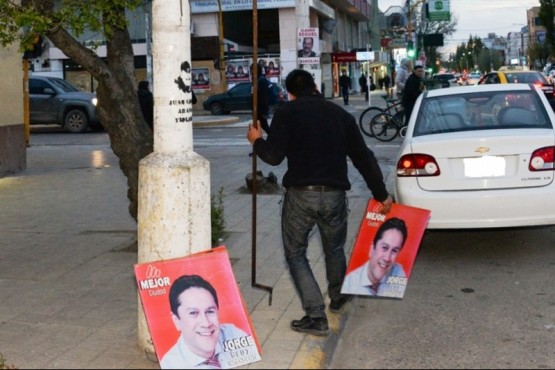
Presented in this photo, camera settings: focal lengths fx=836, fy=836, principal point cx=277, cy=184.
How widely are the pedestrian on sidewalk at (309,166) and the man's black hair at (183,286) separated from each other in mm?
1013

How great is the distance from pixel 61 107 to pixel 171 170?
71.3ft

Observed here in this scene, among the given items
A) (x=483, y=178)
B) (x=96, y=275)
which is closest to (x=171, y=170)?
(x=96, y=275)

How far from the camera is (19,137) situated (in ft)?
49.5

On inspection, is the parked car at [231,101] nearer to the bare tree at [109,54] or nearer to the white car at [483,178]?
the bare tree at [109,54]

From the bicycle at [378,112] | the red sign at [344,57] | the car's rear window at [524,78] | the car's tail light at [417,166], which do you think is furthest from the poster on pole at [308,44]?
the red sign at [344,57]

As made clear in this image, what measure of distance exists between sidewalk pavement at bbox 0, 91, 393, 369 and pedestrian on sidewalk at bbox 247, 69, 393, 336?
37cm

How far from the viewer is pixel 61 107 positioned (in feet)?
84.9

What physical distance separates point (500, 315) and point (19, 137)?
425 inches

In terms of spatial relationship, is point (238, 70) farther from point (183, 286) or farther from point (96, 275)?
point (183, 286)

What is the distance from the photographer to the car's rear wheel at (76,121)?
85.3ft

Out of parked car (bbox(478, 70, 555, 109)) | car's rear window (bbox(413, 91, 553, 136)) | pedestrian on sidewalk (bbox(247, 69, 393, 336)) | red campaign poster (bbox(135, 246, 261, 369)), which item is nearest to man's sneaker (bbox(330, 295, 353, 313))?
pedestrian on sidewalk (bbox(247, 69, 393, 336))

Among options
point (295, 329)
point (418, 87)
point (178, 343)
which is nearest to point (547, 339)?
point (295, 329)

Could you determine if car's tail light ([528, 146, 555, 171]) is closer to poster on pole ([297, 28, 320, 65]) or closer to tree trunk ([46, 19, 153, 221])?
tree trunk ([46, 19, 153, 221])

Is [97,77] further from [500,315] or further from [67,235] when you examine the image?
[500,315]
